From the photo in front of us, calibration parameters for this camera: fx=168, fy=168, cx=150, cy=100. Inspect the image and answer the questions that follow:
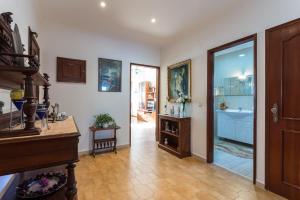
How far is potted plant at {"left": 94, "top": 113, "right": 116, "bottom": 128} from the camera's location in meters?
3.71

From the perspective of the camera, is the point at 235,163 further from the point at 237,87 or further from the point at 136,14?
the point at 136,14

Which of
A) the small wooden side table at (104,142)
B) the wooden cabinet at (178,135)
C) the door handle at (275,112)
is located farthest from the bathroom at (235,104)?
the small wooden side table at (104,142)

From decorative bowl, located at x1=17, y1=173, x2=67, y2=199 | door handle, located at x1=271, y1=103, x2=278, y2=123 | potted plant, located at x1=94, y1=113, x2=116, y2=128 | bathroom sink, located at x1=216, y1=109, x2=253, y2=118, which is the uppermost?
door handle, located at x1=271, y1=103, x2=278, y2=123

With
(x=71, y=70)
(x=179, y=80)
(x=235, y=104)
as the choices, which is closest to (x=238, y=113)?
(x=235, y=104)

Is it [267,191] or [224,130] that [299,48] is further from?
[224,130]

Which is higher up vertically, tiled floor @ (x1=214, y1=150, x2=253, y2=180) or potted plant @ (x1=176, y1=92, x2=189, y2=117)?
potted plant @ (x1=176, y1=92, x2=189, y2=117)

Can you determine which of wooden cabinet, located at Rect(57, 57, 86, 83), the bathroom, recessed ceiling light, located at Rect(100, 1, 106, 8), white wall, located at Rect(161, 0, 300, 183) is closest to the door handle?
white wall, located at Rect(161, 0, 300, 183)

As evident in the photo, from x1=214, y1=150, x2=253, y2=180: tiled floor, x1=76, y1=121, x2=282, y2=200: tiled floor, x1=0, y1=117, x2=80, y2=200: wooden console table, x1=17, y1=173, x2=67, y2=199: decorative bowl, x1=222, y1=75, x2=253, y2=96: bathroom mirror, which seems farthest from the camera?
x1=222, y1=75, x2=253, y2=96: bathroom mirror

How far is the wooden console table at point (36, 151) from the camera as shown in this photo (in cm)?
84

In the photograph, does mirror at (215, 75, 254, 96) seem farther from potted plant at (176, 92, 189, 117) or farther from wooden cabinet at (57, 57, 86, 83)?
wooden cabinet at (57, 57, 86, 83)

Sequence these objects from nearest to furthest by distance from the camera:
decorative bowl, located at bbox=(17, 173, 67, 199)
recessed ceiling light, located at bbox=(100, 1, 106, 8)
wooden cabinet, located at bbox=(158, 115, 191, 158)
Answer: decorative bowl, located at bbox=(17, 173, 67, 199)
recessed ceiling light, located at bbox=(100, 1, 106, 8)
wooden cabinet, located at bbox=(158, 115, 191, 158)

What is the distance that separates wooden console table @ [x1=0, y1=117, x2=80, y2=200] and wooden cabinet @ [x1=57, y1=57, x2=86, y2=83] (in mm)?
2889

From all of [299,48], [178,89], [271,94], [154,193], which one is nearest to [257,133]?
[271,94]

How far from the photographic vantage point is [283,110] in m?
2.13
